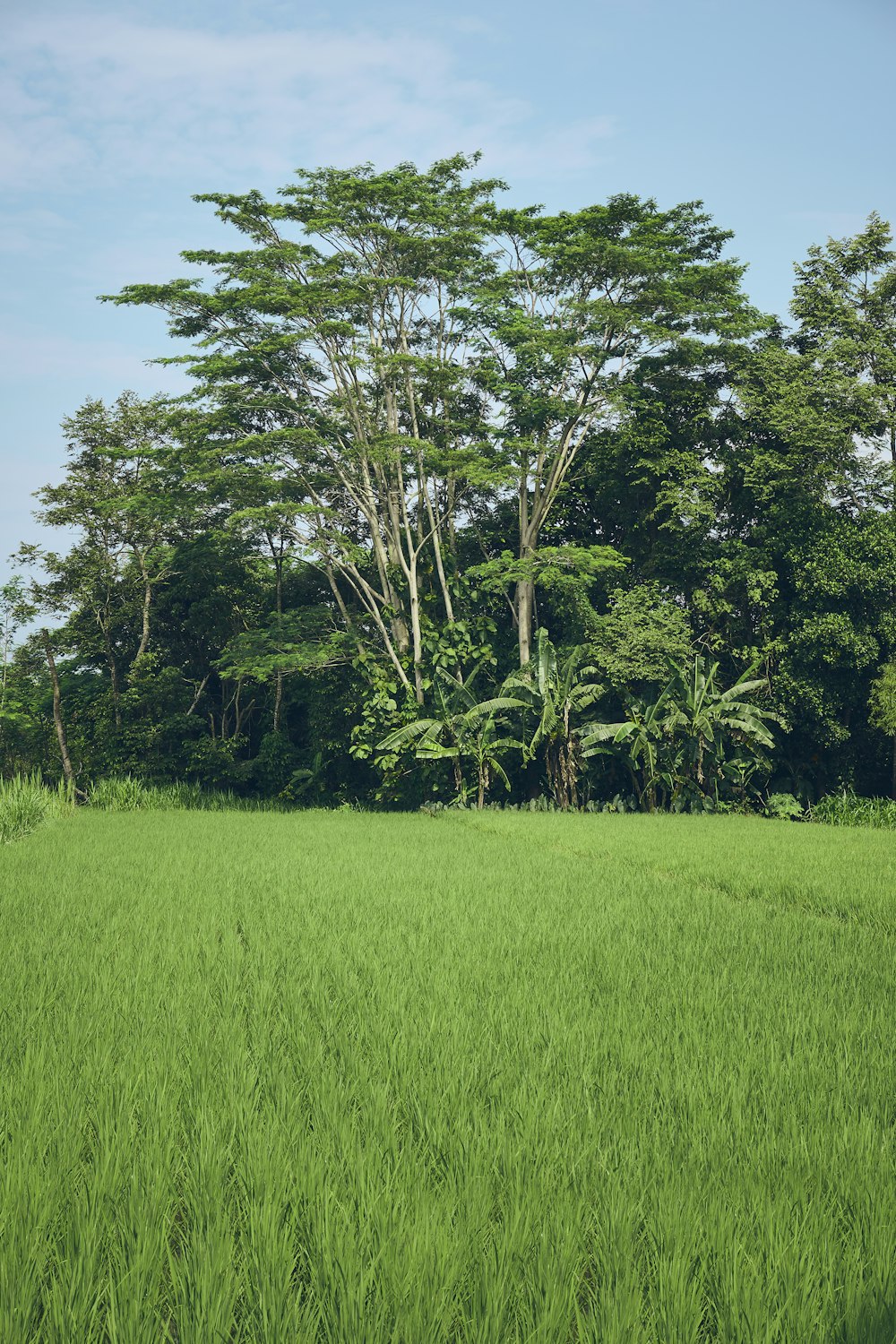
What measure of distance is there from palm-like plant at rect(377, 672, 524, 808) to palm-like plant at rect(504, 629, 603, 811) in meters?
0.37

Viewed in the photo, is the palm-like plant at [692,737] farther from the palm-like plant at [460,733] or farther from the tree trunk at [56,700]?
the tree trunk at [56,700]

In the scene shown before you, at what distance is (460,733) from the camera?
645 inches

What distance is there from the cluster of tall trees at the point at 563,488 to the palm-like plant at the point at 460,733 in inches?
2.5

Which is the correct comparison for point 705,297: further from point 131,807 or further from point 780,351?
point 131,807

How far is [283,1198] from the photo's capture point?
2.21 metres

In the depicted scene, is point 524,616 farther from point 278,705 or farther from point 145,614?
point 145,614

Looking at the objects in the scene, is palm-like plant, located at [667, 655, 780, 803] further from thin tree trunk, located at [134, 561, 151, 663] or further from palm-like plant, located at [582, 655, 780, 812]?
thin tree trunk, located at [134, 561, 151, 663]

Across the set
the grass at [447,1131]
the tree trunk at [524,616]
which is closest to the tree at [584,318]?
the tree trunk at [524,616]

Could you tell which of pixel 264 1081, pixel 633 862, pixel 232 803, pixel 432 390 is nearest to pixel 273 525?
pixel 432 390

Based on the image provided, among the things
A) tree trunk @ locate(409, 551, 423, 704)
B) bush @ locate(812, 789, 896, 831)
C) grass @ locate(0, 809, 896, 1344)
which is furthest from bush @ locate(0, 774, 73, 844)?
bush @ locate(812, 789, 896, 831)

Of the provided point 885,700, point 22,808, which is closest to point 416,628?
point 22,808

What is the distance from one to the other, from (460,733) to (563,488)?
593 cm

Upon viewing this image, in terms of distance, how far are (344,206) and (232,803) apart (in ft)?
36.7

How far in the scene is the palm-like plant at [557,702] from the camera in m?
16.0
